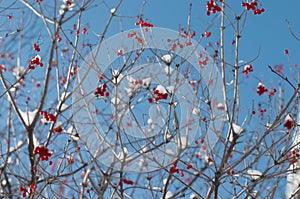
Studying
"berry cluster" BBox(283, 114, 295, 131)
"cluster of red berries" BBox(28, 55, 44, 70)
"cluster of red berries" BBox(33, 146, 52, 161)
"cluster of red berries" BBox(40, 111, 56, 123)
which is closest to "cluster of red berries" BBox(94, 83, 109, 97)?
"cluster of red berries" BBox(40, 111, 56, 123)

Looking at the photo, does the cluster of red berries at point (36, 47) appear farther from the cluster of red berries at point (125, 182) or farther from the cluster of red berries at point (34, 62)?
the cluster of red berries at point (125, 182)

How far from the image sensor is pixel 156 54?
419 cm

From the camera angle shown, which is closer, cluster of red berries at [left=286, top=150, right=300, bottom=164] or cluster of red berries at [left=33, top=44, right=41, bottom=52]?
cluster of red berries at [left=286, top=150, right=300, bottom=164]

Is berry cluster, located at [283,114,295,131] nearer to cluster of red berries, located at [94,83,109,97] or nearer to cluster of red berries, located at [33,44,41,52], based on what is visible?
cluster of red berries, located at [94,83,109,97]

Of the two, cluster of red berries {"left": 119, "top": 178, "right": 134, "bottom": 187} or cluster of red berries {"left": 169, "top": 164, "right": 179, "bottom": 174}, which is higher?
cluster of red berries {"left": 119, "top": 178, "right": 134, "bottom": 187}

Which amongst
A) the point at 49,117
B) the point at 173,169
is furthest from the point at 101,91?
the point at 173,169

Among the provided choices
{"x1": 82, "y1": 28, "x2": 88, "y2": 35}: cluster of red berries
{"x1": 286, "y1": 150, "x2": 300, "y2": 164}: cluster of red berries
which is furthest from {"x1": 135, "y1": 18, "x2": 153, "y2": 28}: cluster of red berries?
{"x1": 286, "y1": 150, "x2": 300, "y2": 164}: cluster of red berries

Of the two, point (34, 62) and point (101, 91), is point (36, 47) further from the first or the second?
point (101, 91)

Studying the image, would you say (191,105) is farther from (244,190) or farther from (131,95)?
(244,190)

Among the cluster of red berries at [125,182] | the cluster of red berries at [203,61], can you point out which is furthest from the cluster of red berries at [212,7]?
the cluster of red berries at [125,182]

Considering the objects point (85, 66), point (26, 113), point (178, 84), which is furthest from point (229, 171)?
point (26, 113)

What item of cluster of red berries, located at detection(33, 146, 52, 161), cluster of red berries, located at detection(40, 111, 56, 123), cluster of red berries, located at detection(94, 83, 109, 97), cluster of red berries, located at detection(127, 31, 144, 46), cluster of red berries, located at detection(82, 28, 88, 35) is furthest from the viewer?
cluster of red berries, located at detection(82, 28, 88, 35)

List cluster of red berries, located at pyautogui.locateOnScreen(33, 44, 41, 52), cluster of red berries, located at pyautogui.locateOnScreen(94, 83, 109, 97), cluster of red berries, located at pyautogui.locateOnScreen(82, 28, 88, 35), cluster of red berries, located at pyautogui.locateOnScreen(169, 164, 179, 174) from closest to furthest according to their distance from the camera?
1. cluster of red berries, located at pyautogui.locateOnScreen(169, 164, 179, 174)
2. cluster of red berries, located at pyautogui.locateOnScreen(94, 83, 109, 97)
3. cluster of red berries, located at pyautogui.locateOnScreen(33, 44, 41, 52)
4. cluster of red berries, located at pyautogui.locateOnScreen(82, 28, 88, 35)

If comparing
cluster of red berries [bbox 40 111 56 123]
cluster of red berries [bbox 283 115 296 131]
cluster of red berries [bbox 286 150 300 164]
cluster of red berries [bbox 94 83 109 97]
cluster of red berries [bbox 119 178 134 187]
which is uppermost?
cluster of red berries [bbox 94 83 109 97]
